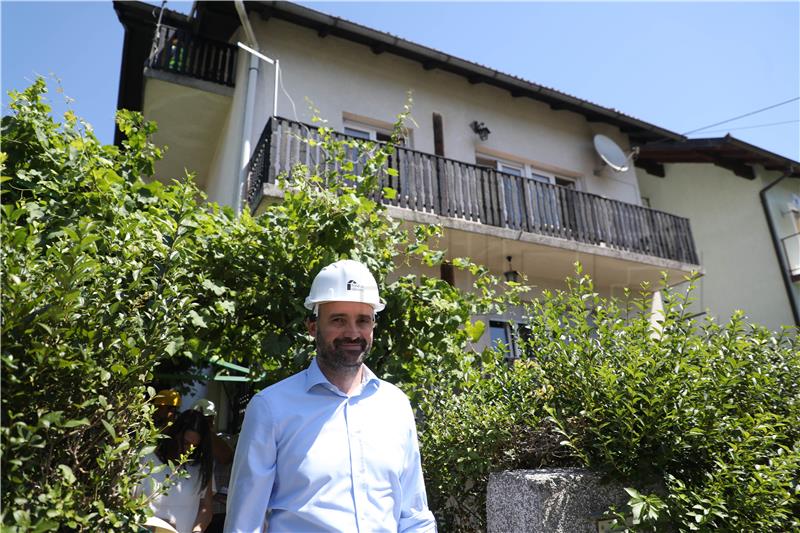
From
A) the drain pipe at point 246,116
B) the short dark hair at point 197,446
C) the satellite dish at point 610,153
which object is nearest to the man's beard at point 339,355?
the short dark hair at point 197,446

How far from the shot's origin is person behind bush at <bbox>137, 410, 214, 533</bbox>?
3.96m

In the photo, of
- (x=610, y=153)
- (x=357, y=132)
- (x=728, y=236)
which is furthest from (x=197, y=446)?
(x=728, y=236)

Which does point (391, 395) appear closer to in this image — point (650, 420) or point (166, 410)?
point (650, 420)

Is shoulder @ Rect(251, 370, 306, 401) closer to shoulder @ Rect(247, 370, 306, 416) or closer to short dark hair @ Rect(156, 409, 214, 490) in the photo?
shoulder @ Rect(247, 370, 306, 416)

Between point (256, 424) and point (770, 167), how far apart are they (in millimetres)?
17405

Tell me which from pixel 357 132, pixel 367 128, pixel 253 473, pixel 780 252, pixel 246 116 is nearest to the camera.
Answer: pixel 253 473

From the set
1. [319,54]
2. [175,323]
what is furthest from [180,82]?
[175,323]

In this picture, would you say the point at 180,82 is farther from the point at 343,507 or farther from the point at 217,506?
the point at 343,507

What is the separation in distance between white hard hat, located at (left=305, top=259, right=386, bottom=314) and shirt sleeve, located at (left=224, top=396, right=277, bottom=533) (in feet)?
1.71

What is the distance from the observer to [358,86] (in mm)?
10305

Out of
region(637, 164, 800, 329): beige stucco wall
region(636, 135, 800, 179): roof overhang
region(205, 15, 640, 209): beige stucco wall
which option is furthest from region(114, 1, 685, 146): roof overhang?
region(637, 164, 800, 329): beige stucco wall

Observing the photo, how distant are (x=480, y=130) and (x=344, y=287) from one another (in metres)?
9.21

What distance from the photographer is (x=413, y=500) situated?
7.95 feet

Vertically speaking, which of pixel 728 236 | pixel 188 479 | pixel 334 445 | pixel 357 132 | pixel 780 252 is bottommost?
pixel 188 479
